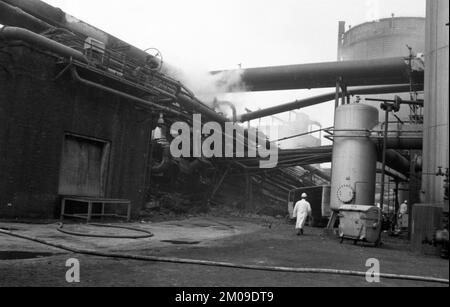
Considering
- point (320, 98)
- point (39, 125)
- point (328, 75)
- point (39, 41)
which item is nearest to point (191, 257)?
point (39, 125)

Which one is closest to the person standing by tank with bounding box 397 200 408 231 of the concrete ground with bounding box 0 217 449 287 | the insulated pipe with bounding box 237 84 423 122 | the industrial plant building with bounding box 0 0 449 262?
the industrial plant building with bounding box 0 0 449 262

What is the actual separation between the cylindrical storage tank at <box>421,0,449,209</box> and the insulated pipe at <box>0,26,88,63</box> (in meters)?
9.79

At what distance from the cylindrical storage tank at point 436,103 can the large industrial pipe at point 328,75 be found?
519 centimetres

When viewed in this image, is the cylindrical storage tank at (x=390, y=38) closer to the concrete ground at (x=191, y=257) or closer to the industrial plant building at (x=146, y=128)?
the industrial plant building at (x=146, y=128)

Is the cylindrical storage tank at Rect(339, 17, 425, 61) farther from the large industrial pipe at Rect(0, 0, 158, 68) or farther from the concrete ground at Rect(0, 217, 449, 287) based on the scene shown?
the concrete ground at Rect(0, 217, 449, 287)

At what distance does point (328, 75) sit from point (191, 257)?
552 inches

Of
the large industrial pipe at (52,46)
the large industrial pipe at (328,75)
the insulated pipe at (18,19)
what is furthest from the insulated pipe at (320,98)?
the insulated pipe at (18,19)

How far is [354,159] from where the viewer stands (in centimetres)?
1513

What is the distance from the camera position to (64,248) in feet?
23.9

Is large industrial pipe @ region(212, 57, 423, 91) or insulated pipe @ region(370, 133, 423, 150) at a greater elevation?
large industrial pipe @ region(212, 57, 423, 91)

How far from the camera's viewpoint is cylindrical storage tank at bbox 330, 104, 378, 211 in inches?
588

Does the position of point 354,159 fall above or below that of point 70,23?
below

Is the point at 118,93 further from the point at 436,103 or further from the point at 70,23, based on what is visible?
the point at 436,103
